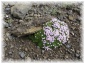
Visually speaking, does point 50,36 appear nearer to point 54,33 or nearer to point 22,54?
point 54,33

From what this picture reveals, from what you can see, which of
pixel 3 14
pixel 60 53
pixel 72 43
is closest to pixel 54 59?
pixel 60 53

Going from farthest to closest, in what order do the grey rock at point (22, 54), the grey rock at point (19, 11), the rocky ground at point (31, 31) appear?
the grey rock at point (19, 11), the rocky ground at point (31, 31), the grey rock at point (22, 54)

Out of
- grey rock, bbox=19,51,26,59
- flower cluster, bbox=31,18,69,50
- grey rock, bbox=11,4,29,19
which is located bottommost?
grey rock, bbox=19,51,26,59

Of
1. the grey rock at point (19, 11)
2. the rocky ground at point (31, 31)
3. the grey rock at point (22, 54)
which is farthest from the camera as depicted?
the grey rock at point (19, 11)

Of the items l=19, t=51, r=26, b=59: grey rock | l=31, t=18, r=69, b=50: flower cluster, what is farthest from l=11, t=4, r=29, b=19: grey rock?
l=19, t=51, r=26, b=59: grey rock

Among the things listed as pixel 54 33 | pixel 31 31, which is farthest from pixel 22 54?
pixel 54 33

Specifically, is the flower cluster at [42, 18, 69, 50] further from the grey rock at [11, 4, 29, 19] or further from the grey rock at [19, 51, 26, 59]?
the grey rock at [11, 4, 29, 19]

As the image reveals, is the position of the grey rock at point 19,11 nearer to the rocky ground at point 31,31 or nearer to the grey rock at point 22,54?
the rocky ground at point 31,31

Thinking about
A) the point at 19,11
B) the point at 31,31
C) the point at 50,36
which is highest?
the point at 19,11

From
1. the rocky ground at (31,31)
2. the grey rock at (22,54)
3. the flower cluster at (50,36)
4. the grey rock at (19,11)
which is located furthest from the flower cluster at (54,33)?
the grey rock at (19,11)
